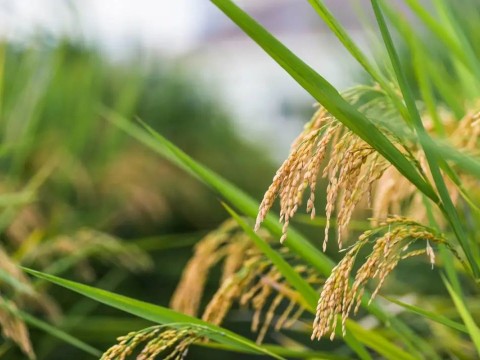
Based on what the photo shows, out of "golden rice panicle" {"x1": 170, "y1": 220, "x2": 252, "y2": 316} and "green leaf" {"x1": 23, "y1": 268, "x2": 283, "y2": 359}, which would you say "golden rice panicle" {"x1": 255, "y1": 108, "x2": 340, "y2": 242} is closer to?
"green leaf" {"x1": 23, "y1": 268, "x2": 283, "y2": 359}

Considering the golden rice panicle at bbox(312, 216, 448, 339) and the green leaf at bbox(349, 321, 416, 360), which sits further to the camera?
the green leaf at bbox(349, 321, 416, 360)

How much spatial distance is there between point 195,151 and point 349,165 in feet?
8.52

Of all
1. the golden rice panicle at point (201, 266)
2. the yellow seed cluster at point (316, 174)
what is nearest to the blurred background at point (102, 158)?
the golden rice panicle at point (201, 266)

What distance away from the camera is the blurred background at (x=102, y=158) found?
244cm

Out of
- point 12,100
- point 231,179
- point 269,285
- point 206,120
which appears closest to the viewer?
point 269,285

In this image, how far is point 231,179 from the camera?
347 cm

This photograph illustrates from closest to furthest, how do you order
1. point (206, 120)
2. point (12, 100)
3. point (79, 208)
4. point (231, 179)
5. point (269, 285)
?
point (269, 285) → point (12, 100) → point (79, 208) → point (231, 179) → point (206, 120)

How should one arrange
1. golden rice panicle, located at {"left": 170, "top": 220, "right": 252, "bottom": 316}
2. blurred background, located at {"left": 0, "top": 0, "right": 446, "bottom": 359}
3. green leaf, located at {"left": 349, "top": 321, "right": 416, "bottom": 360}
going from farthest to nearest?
blurred background, located at {"left": 0, "top": 0, "right": 446, "bottom": 359} < golden rice panicle, located at {"left": 170, "top": 220, "right": 252, "bottom": 316} < green leaf, located at {"left": 349, "top": 321, "right": 416, "bottom": 360}

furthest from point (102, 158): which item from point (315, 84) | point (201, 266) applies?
point (315, 84)

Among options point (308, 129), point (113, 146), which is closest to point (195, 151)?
point (113, 146)

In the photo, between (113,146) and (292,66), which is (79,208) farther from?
(292,66)

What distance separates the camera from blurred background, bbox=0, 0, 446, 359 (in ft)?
8.00

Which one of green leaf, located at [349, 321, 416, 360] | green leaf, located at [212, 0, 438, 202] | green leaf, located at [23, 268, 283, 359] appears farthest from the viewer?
green leaf, located at [349, 321, 416, 360]

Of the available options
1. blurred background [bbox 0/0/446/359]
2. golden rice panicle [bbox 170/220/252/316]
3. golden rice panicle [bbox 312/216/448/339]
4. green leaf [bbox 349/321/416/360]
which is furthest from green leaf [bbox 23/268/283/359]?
blurred background [bbox 0/0/446/359]
